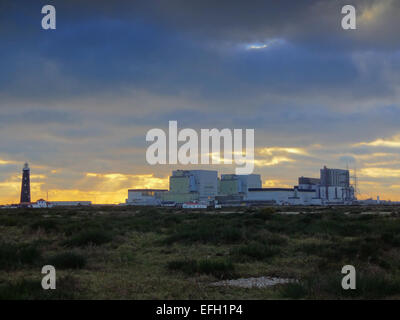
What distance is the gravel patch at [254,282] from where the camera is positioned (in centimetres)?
1117

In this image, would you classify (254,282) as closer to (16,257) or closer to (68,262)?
(68,262)

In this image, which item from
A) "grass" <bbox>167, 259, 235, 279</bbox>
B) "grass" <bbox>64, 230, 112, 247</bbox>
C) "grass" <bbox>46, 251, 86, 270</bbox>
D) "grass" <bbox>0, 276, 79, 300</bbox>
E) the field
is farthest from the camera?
"grass" <bbox>64, 230, 112, 247</bbox>

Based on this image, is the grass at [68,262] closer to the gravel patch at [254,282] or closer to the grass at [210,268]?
the grass at [210,268]

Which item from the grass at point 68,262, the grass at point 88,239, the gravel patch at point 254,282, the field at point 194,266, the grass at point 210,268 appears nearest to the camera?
the field at point 194,266

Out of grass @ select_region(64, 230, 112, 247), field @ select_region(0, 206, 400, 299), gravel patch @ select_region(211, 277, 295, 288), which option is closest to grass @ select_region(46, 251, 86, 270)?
field @ select_region(0, 206, 400, 299)

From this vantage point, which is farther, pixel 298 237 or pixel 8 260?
pixel 298 237

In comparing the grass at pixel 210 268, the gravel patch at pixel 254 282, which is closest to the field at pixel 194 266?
the grass at pixel 210 268

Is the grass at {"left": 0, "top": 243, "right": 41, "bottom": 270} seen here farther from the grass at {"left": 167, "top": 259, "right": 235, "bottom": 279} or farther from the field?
the grass at {"left": 167, "top": 259, "right": 235, "bottom": 279}

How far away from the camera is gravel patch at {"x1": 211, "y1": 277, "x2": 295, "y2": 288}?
440 inches

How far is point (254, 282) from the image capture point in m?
11.6
